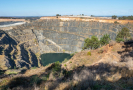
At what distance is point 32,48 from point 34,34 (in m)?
6.80

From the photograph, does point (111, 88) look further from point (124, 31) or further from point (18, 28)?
point (18, 28)

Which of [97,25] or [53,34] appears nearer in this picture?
[97,25]

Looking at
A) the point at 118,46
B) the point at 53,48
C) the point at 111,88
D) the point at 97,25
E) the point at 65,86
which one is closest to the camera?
the point at 111,88

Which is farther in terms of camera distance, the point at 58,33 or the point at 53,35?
the point at 53,35

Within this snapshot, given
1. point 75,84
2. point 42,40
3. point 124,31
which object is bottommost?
point 42,40

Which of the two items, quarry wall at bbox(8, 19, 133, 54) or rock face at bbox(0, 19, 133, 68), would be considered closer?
rock face at bbox(0, 19, 133, 68)

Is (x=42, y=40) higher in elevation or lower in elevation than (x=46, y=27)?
lower

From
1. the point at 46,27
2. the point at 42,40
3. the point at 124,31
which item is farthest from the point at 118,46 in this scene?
the point at 46,27

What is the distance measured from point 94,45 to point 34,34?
95.9 feet

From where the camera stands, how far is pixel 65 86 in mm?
4965

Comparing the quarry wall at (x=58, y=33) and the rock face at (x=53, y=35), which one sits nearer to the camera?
the rock face at (x=53, y=35)

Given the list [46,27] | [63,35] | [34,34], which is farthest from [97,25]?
[34,34]

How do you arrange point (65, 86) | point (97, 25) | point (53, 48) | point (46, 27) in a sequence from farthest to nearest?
point (46, 27) < point (53, 48) < point (97, 25) < point (65, 86)

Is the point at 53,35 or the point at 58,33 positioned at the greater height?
the point at 58,33
